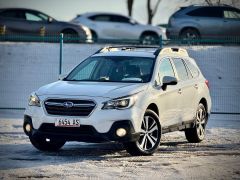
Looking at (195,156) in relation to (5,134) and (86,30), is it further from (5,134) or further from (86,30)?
(86,30)

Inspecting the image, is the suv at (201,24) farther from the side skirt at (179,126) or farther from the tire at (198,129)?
the side skirt at (179,126)

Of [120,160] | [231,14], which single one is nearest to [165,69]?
[120,160]

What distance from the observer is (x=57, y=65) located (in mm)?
23844

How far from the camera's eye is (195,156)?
36.7 ft

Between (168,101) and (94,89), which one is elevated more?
(94,89)

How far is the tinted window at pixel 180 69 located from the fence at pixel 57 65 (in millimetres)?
8171

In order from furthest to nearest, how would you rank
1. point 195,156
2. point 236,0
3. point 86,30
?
point 86,30 → point 236,0 → point 195,156

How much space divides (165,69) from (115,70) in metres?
0.86

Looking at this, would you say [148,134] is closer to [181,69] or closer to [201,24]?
[181,69]

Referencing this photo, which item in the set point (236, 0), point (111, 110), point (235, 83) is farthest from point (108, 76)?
point (235, 83)

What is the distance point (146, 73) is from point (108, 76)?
2.06 feet

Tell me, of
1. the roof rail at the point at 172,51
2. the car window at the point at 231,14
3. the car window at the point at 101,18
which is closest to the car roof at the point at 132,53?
the roof rail at the point at 172,51

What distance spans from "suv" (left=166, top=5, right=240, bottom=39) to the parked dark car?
10.8 feet

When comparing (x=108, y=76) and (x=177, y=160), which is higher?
(x=108, y=76)
